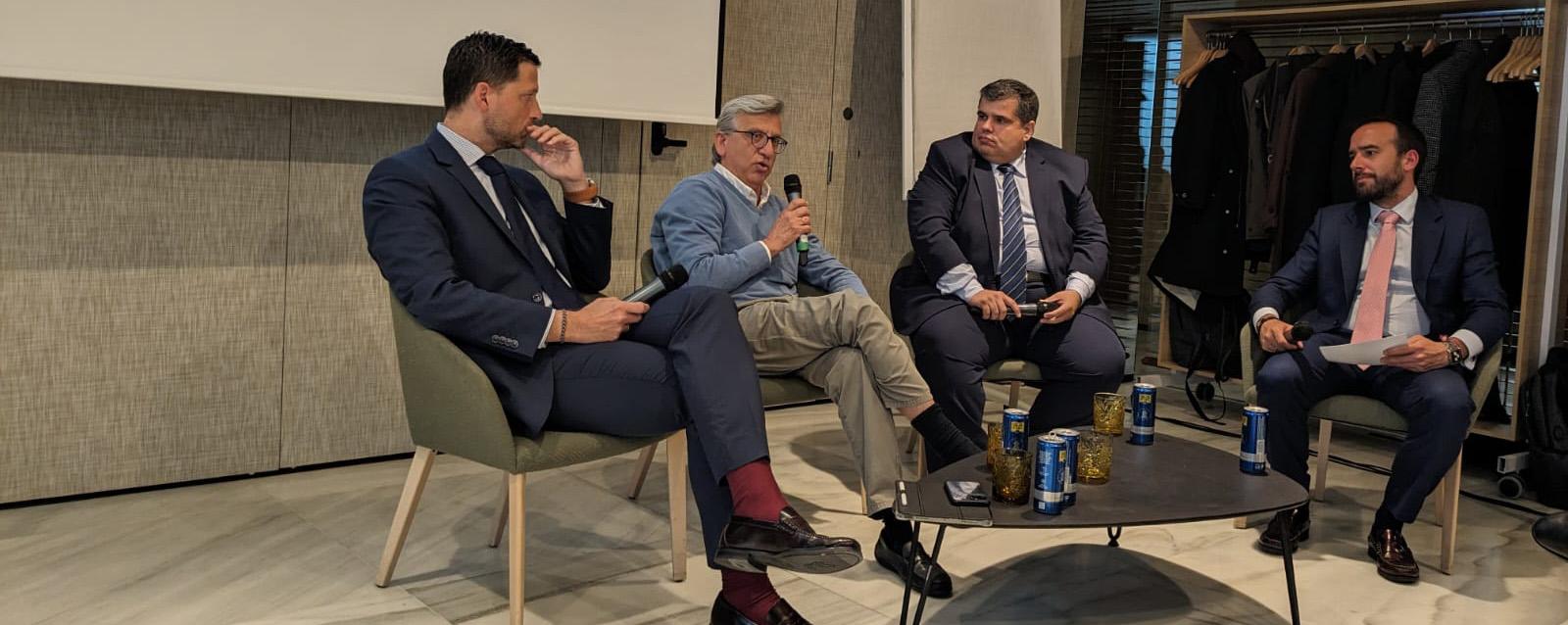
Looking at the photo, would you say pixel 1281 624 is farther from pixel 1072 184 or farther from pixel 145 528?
pixel 145 528

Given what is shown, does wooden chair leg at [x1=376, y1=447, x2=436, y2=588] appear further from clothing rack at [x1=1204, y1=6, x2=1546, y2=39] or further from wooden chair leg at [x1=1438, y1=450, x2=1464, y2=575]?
clothing rack at [x1=1204, y1=6, x2=1546, y2=39]

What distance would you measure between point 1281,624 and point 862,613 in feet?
3.00

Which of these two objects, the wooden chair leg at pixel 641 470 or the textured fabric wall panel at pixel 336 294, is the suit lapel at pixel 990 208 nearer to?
the wooden chair leg at pixel 641 470

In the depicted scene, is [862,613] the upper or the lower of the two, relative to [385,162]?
lower

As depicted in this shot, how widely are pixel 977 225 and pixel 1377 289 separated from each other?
1.09m

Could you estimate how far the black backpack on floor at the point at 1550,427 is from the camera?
3887mm

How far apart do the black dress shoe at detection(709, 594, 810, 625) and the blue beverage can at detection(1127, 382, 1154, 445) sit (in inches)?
37.3

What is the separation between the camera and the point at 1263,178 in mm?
4875

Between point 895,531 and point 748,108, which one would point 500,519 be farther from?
point 748,108

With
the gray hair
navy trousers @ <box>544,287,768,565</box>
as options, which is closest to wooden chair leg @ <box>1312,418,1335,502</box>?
the gray hair

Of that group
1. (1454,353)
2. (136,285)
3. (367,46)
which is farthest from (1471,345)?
(136,285)

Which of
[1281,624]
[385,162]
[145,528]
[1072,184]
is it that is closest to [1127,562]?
[1281,624]

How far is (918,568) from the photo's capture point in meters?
2.90

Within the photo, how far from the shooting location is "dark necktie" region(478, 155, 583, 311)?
9.12 ft
